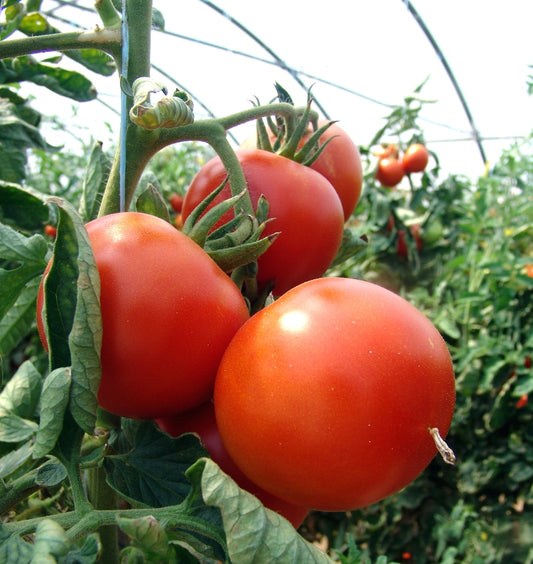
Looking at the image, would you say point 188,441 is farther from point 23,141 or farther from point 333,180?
point 23,141

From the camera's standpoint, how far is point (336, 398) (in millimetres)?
408

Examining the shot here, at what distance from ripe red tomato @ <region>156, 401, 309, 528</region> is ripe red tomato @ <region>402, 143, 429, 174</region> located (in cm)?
212

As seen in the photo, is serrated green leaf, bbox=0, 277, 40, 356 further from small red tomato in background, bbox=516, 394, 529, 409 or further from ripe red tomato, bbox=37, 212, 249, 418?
small red tomato in background, bbox=516, 394, 529, 409

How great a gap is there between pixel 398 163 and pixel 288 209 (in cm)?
201

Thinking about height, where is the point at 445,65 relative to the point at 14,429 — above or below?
above

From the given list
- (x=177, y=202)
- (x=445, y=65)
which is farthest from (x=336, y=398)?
(x=445, y=65)

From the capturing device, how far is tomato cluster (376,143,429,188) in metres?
2.45

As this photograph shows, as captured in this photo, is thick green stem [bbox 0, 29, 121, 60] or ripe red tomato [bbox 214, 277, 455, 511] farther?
thick green stem [bbox 0, 29, 121, 60]

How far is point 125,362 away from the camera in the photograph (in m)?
0.44

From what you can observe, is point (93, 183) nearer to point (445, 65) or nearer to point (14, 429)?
point (14, 429)

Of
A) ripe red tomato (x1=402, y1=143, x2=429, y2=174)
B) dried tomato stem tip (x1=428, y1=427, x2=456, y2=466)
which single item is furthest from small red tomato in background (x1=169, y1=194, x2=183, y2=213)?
dried tomato stem tip (x1=428, y1=427, x2=456, y2=466)

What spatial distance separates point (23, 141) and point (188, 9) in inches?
141

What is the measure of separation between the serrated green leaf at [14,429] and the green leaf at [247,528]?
23 centimetres

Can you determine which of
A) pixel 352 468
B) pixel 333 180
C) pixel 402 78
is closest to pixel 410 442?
pixel 352 468
